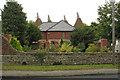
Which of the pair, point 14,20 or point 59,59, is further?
point 14,20

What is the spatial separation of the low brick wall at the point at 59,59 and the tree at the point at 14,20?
53.9ft

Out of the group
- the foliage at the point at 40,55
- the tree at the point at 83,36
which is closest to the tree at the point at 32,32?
the tree at the point at 83,36

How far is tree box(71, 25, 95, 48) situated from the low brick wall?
66.9 ft

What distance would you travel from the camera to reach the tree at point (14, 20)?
108ft

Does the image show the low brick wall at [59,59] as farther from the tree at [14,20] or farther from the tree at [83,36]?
the tree at [83,36]

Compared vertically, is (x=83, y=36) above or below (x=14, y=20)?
below

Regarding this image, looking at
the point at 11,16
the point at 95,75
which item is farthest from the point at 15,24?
the point at 95,75

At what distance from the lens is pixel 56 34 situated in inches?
1884

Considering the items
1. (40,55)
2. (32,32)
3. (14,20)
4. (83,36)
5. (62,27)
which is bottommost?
(40,55)

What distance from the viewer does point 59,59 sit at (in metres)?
17.1

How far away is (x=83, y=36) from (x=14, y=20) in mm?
14343

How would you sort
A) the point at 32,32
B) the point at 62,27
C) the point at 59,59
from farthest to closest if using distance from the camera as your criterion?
the point at 62,27 → the point at 32,32 → the point at 59,59

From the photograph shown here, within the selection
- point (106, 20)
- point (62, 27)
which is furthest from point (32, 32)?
point (106, 20)

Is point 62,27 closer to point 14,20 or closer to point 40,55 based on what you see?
point 14,20
